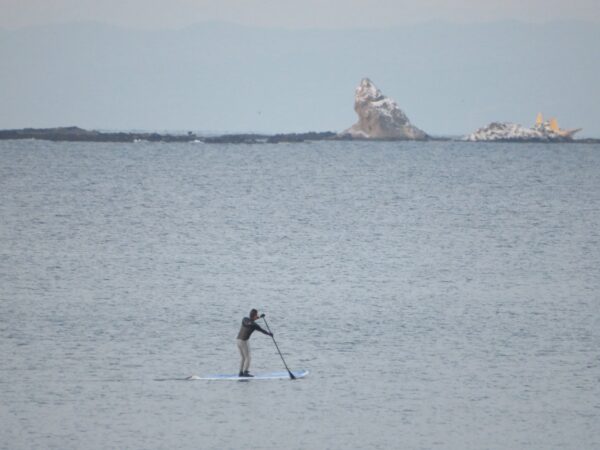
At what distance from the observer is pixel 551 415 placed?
3048 centimetres

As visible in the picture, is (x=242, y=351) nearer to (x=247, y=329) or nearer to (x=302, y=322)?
(x=247, y=329)

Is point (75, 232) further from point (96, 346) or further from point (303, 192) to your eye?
point (303, 192)

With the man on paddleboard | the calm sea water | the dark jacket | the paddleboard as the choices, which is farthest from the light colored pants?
the calm sea water

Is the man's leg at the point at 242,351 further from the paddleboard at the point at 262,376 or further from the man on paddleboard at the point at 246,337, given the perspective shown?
the paddleboard at the point at 262,376

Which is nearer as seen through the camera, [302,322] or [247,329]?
[247,329]

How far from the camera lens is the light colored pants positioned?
115ft

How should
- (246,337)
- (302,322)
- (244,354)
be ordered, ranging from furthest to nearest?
1. (302,322)
2. (246,337)
3. (244,354)

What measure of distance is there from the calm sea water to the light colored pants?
0.76m

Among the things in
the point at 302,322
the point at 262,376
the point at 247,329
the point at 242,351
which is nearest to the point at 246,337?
the point at 247,329

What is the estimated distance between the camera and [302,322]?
4303cm

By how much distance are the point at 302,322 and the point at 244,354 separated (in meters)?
7.95

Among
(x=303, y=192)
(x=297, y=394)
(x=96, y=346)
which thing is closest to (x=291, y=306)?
(x=96, y=346)

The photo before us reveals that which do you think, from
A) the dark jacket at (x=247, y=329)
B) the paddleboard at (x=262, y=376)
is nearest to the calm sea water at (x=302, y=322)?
the paddleboard at (x=262, y=376)

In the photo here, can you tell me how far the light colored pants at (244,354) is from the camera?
115 ft
